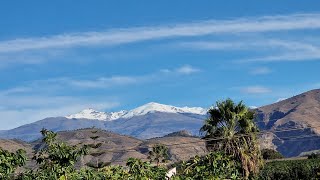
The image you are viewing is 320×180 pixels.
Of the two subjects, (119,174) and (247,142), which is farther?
(247,142)

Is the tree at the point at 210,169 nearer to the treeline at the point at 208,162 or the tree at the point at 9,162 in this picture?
the treeline at the point at 208,162

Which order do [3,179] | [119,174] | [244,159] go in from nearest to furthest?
[3,179]
[119,174]
[244,159]

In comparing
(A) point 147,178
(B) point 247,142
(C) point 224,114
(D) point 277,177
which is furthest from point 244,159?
(A) point 147,178

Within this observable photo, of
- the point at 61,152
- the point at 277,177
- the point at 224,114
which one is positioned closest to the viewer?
the point at 61,152

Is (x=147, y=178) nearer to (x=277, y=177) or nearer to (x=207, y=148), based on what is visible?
(x=207, y=148)

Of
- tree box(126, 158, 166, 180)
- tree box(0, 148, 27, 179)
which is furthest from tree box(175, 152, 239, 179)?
tree box(0, 148, 27, 179)

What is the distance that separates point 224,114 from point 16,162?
36.4 m

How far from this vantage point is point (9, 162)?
58.5 feet

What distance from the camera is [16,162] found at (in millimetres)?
18250

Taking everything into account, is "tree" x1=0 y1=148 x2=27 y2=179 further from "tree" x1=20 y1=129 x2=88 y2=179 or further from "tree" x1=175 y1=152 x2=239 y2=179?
"tree" x1=175 y1=152 x2=239 y2=179

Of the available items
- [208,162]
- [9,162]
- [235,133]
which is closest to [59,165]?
[9,162]

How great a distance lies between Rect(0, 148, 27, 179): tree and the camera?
17.6m

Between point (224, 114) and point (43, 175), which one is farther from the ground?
point (224, 114)

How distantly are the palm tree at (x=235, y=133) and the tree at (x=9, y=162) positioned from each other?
1229 inches
